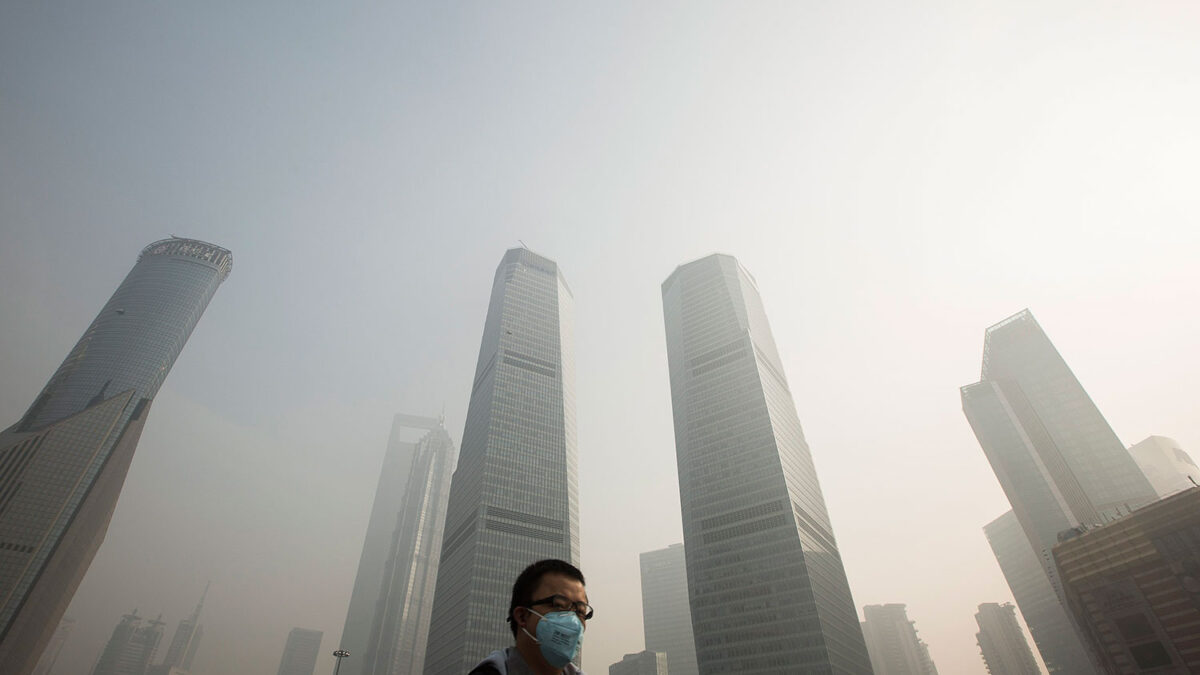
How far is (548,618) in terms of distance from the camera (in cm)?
384

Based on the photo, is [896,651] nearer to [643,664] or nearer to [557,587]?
[643,664]

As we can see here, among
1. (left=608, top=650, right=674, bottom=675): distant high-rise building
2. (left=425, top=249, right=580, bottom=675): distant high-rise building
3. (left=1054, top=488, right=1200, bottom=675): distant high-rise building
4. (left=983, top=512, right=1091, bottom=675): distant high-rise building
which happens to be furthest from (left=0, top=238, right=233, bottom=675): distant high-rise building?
(left=983, top=512, right=1091, bottom=675): distant high-rise building

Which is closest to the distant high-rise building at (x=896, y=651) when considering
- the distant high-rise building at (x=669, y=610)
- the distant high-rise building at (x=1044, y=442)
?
the distant high-rise building at (x=1044, y=442)

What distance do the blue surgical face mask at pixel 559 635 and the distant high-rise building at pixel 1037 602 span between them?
180 m

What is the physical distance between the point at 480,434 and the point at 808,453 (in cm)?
6512

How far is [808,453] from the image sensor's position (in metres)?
104

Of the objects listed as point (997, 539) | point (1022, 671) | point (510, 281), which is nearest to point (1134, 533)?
point (510, 281)

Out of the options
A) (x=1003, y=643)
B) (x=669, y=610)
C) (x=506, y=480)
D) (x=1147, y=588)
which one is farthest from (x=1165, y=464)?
(x=506, y=480)

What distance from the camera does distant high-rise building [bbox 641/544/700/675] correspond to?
167 meters

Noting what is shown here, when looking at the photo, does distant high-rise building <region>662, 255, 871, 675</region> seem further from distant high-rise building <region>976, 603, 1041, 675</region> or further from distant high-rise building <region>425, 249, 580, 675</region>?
distant high-rise building <region>976, 603, 1041, 675</region>

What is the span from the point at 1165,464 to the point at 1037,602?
55.9m

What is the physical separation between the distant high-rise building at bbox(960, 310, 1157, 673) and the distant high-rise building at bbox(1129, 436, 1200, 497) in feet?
177

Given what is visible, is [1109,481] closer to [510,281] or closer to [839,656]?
[839,656]

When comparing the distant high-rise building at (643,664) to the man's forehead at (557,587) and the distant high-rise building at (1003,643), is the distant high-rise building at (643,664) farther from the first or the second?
the man's forehead at (557,587)
